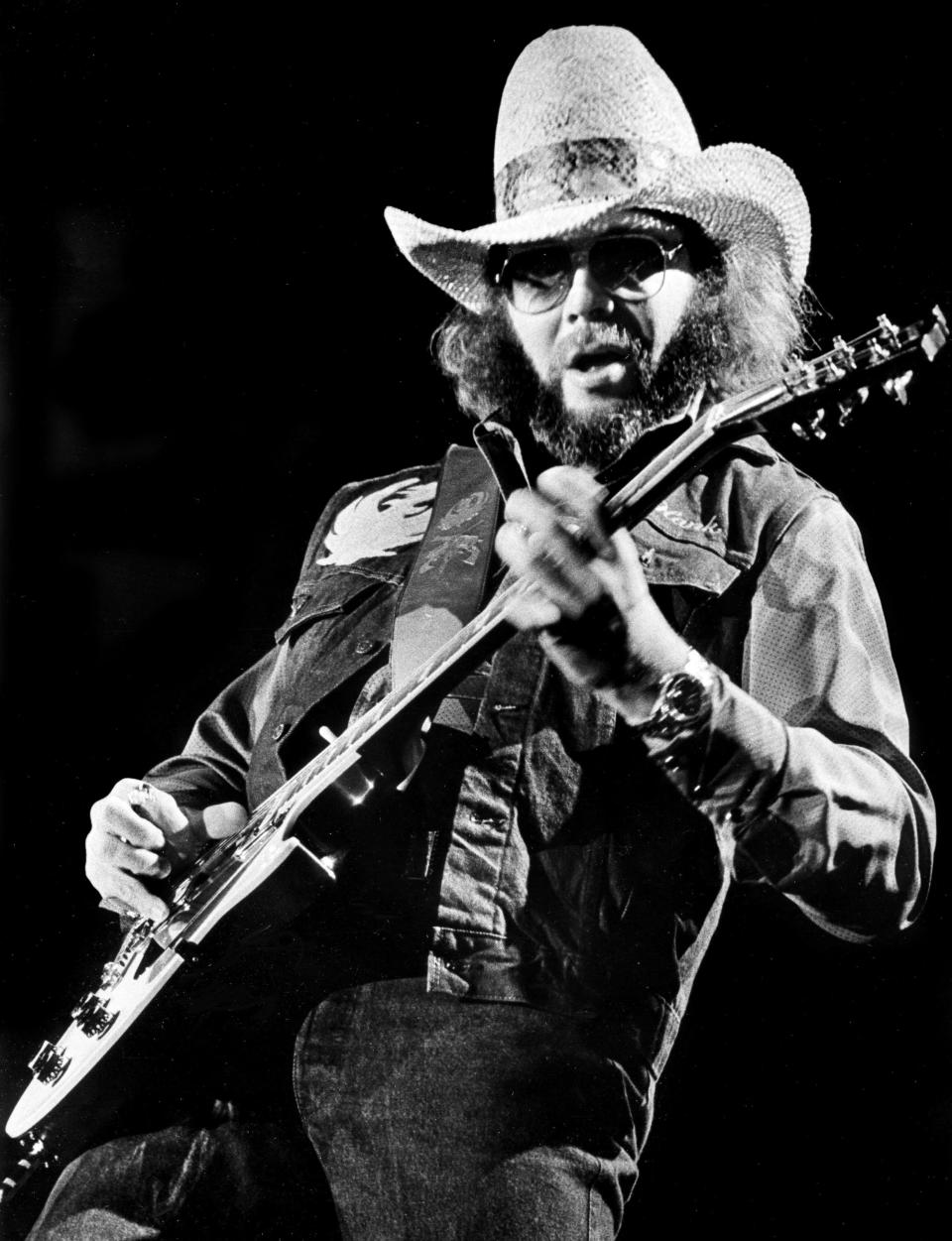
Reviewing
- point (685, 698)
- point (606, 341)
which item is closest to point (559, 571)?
point (685, 698)

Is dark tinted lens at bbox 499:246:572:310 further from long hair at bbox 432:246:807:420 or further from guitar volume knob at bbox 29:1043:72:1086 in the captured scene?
guitar volume knob at bbox 29:1043:72:1086

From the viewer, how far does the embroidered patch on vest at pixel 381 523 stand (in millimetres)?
1897

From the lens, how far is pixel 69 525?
2.14 metres

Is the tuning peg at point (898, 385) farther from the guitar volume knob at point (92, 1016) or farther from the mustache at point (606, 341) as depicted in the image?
the guitar volume knob at point (92, 1016)

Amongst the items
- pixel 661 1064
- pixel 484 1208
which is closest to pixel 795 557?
pixel 661 1064

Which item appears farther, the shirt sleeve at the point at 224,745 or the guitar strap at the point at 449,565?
the shirt sleeve at the point at 224,745

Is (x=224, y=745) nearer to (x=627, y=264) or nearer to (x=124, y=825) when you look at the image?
(x=124, y=825)

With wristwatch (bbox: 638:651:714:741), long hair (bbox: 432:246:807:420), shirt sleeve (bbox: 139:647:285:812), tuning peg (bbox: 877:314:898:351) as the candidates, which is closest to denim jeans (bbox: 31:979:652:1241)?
wristwatch (bbox: 638:651:714:741)

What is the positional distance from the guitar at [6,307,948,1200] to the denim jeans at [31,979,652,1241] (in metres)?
0.14

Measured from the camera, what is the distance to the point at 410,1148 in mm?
1366

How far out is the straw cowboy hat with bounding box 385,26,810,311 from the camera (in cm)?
162

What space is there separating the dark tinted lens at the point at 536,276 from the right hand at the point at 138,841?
0.85m

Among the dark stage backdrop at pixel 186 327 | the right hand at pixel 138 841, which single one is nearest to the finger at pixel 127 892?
the right hand at pixel 138 841

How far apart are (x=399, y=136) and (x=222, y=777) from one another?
1096 millimetres
